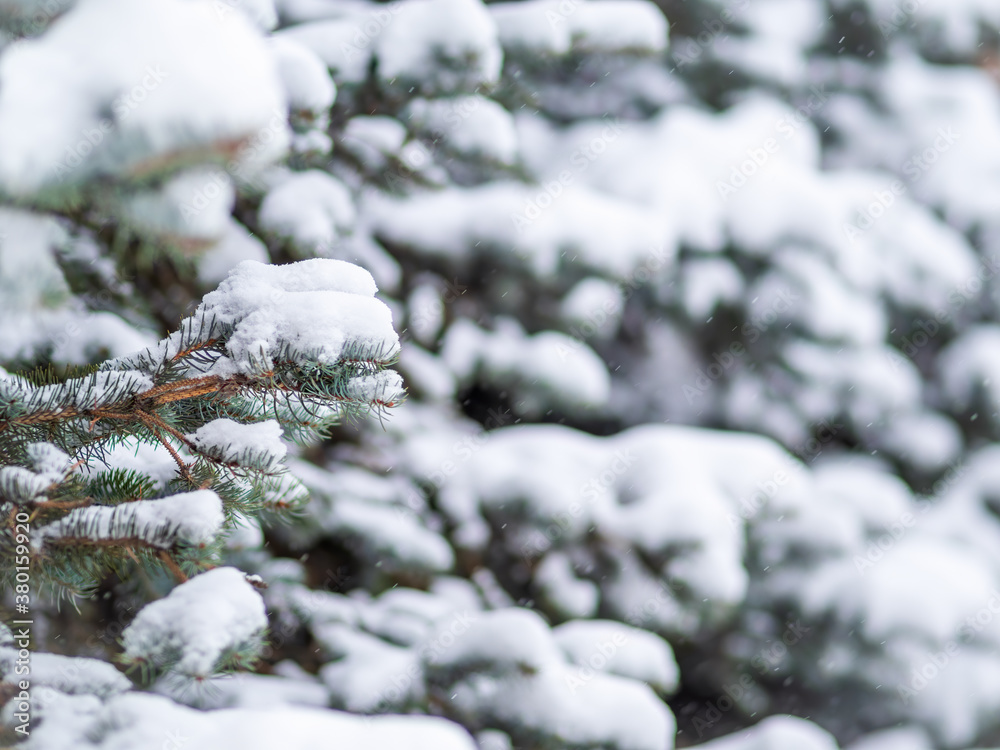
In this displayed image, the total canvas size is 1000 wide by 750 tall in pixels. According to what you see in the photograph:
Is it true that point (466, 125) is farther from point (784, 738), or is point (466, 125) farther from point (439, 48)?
point (784, 738)

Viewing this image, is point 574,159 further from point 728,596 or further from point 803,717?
point 803,717

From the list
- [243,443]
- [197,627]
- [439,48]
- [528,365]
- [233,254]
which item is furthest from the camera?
[528,365]

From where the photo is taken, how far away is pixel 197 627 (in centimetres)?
80

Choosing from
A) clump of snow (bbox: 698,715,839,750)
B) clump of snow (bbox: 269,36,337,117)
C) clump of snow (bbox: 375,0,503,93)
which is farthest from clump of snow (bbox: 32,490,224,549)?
clump of snow (bbox: 698,715,839,750)

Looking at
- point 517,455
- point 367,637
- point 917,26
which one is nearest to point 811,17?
point 917,26

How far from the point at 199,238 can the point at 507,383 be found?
2565 millimetres

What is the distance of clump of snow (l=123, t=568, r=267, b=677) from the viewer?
2.59 feet

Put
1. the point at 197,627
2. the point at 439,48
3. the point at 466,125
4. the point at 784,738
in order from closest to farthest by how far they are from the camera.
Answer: the point at 197,627 < the point at 439,48 < the point at 466,125 < the point at 784,738

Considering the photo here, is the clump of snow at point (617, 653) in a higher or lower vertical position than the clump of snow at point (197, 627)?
lower

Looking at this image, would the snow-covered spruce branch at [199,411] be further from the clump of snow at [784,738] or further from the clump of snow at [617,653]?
the clump of snow at [784,738]

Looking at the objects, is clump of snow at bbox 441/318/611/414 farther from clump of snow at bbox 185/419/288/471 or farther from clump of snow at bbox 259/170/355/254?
clump of snow at bbox 185/419/288/471

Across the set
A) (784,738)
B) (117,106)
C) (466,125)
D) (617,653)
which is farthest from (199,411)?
(784,738)

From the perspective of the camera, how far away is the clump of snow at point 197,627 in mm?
788

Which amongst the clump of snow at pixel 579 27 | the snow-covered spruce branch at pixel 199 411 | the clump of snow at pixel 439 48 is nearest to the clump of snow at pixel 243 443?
the snow-covered spruce branch at pixel 199 411
